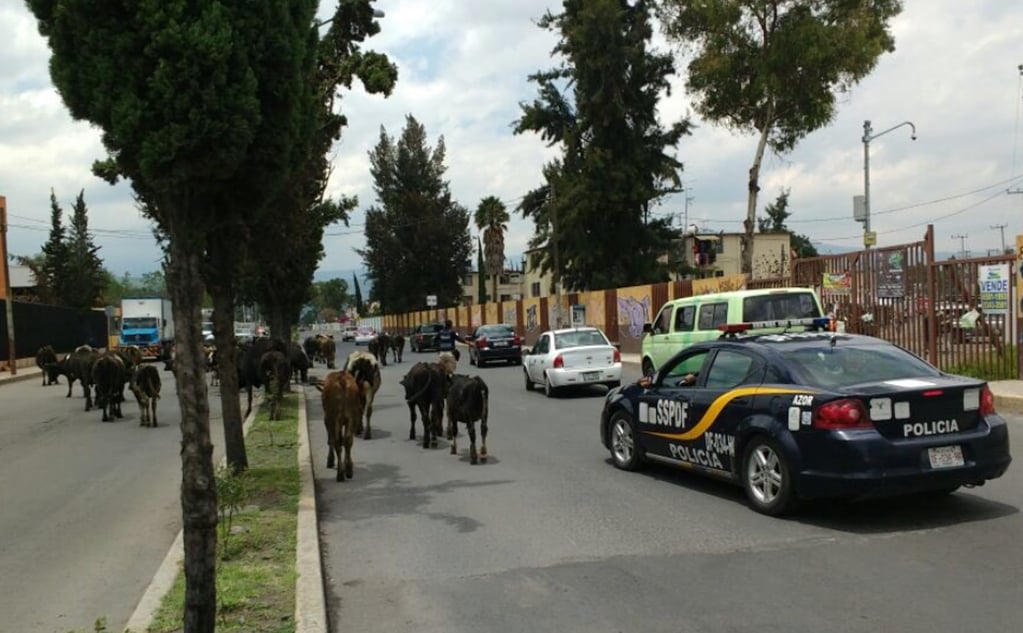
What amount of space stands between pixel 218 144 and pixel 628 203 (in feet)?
160

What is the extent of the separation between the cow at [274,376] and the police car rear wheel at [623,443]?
7811 millimetres

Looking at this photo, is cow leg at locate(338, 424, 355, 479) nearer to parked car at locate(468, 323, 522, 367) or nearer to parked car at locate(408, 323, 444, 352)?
parked car at locate(468, 323, 522, 367)

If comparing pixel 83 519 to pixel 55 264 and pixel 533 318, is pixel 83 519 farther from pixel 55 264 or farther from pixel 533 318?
pixel 55 264

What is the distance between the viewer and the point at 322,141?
1469 centimetres

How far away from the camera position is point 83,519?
9.01 meters

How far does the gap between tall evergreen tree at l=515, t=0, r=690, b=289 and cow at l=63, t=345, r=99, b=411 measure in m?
29.1

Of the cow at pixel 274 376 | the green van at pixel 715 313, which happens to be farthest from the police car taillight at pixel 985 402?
the cow at pixel 274 376

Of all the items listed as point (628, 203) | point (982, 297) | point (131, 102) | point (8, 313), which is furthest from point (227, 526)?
point (628, 203)

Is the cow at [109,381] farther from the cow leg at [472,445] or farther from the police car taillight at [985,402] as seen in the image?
the police car taillight at [985,402]

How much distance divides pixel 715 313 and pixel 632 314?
18174 millimetres

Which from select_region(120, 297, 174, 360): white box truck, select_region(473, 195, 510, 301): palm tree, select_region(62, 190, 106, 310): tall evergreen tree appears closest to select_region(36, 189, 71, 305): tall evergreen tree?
select_region(62, 190, 106, 310): tall evergreen tree

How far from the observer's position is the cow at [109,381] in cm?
1830

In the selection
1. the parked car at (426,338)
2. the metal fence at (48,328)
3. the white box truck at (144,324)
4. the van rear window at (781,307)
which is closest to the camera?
the van rear window at (781,307)

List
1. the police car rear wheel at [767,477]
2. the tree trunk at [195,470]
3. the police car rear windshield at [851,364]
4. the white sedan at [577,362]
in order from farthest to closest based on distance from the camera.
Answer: the white sedan at [577,362] → the police car rear windshield at [851,364] → the police car rear wheel at [767,477] → the tree trunk at [195,470]
